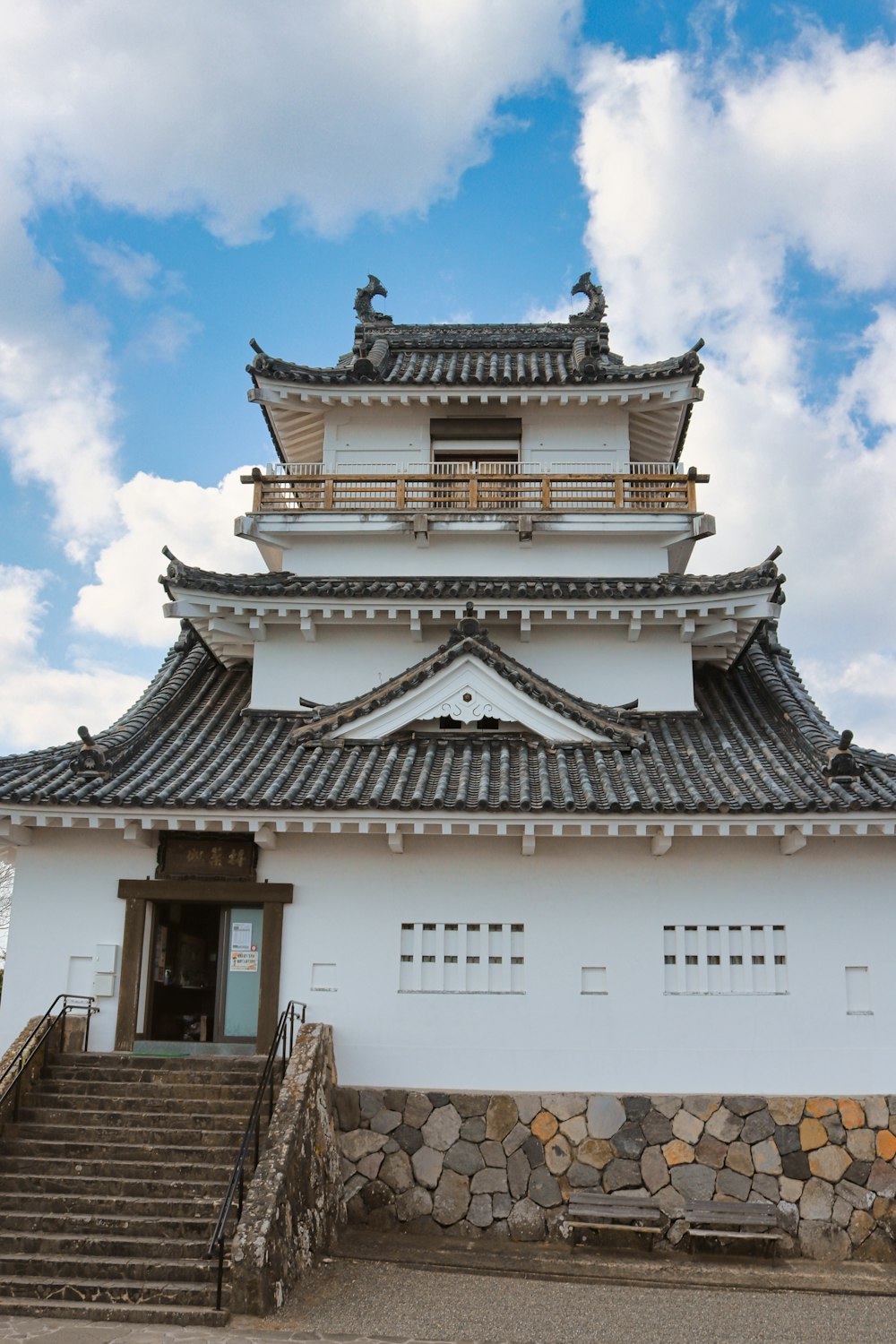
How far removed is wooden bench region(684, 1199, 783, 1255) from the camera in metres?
10.2

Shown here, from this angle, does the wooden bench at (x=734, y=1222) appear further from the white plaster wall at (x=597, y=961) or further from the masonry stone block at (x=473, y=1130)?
the masonry stone block at (x=473, y=1130)

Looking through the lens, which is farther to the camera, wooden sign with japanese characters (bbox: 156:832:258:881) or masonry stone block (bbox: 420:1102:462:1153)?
wooden sign with japanese characters (bbox: 156:832:258:881)

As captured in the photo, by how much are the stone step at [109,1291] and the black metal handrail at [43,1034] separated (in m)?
2.01

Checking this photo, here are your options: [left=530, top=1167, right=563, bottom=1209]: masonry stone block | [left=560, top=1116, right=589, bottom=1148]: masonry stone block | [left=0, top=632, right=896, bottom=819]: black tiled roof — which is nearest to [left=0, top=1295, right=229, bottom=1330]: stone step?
[left=530, top=1167, right=563, bottom=1209]: masonry stone block

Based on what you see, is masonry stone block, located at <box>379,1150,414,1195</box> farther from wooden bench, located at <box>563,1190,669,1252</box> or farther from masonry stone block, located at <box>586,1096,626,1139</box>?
masonry stone block, located at <box>586,1096,626,1139</box>

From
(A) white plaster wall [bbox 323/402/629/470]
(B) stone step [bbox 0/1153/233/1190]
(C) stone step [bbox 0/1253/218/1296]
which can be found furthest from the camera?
(A) white plaster wall [bbox 323/402/629/470]

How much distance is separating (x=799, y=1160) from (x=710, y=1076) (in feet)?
3.99

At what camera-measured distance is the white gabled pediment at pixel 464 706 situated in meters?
12.9

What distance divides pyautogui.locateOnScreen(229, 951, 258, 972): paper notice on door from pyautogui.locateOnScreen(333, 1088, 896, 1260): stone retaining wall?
1.84 metres

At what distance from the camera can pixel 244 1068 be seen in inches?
432

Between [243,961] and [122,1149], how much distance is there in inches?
106

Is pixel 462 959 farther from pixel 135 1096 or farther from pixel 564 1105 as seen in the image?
pixel 135 1096

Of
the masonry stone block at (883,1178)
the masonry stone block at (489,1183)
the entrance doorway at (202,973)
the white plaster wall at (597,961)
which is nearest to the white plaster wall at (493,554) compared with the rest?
the white plaster wall at (597,961)

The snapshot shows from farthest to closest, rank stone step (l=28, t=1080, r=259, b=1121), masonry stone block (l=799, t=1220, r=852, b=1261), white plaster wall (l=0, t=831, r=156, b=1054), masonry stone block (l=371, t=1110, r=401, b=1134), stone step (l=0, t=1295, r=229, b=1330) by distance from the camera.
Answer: white plaster wall (l=0, t=831, r=156, b=1054) → masonry stone block (l=371, t=1110, r=401, b=1134) → masonry stone block (l=799, t=1220, r=852, b=1261) → stone step (l=28, t=1080, r=259, b=1121) → stone step (l=0, t=1295, r=229, b=1330)
